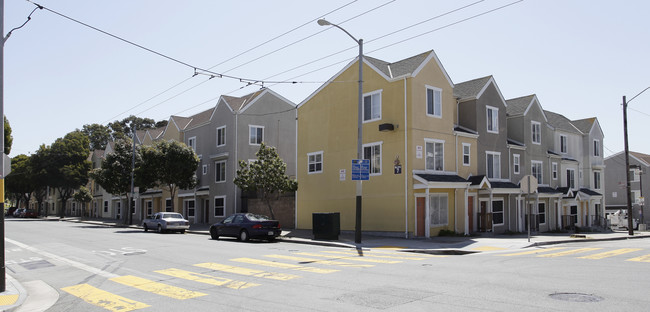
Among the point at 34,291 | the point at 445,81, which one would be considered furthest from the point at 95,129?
the point at 34,291

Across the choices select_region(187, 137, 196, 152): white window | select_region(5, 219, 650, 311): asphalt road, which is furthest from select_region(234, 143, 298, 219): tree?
select_region(187, 137, 196, 152): white window

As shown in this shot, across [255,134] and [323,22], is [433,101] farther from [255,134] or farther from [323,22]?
[255,134]

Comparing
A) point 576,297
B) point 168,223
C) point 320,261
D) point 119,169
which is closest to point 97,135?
point 119,169

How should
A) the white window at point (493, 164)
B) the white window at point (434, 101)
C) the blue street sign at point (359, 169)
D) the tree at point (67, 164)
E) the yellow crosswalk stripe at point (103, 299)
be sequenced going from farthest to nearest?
the tree at point (67, 164) < the white window at point (493, 164) < the white window at point (434, 101) < the blue street sign at point (359, 169) < the yellow crosswalk stripe at point (103, 299)

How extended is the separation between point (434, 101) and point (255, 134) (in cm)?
1693

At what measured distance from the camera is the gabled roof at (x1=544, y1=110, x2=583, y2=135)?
1591 inches

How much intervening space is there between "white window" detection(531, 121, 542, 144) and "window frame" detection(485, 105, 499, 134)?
5.83 meters

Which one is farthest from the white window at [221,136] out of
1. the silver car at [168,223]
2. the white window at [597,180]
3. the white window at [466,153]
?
the white window at [597,180]

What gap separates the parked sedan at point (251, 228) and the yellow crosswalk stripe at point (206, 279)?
10.2m

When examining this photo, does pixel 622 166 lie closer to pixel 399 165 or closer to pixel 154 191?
pixel 399 165

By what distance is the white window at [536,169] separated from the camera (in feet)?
115

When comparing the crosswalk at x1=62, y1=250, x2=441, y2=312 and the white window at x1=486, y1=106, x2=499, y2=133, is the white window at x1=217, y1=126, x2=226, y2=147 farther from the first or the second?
the crosswalk at x1=62, y1=250, x2=441, y2=312

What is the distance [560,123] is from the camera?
136ft

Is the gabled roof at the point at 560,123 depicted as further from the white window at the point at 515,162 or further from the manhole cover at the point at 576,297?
the manhole cover at the point at 576,297
